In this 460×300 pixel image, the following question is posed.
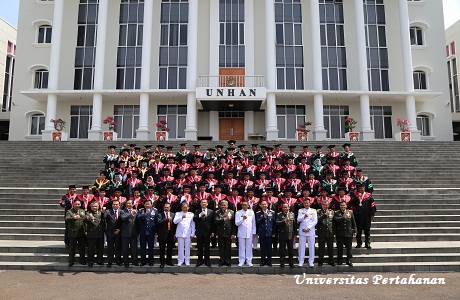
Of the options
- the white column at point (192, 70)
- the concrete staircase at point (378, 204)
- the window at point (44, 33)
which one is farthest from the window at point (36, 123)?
the white column at point (192, 70)

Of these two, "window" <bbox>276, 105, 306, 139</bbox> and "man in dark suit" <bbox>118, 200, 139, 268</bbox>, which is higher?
"window" <bbox>276, 105, 306, 139</bbox>

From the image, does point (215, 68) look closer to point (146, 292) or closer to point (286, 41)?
point (286, 41)

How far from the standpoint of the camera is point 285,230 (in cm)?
878

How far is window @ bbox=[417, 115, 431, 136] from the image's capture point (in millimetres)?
29462

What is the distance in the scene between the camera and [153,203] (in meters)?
9.58

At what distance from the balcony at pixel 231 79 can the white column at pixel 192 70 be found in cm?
160

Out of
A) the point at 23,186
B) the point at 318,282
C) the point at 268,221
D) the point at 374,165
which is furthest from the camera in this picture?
the point at 374,165

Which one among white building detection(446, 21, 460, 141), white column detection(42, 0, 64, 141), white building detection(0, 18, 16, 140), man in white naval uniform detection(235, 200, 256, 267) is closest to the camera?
man in white naval uniform detection(235, 200, 256, 267)

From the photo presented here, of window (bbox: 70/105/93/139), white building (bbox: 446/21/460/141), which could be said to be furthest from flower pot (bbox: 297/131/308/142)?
white building (bbox: 446/21/460/141)

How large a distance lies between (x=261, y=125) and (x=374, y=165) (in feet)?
42.8

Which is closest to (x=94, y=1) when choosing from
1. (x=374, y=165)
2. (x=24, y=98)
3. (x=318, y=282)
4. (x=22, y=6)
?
(x=22, y=6)

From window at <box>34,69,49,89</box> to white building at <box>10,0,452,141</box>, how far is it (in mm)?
84

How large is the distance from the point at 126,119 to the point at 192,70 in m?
7.04

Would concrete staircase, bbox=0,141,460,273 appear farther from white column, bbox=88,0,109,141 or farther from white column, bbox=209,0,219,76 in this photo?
white column, bbox=209,0,219,76
